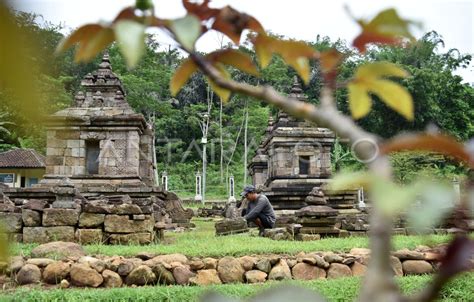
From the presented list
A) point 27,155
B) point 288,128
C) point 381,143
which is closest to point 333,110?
point 381,143

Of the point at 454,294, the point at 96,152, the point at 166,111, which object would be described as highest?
the point at 166,111

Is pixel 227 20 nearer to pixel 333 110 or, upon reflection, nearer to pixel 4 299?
pixel 333 110

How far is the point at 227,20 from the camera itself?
1.71ft

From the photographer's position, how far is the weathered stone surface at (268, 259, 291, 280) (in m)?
5.34

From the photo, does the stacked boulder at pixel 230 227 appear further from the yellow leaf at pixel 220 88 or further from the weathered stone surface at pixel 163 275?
the yellow leaf at pixel 220 88

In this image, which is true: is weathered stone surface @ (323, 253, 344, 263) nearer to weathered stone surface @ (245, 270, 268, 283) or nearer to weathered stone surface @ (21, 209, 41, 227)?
weathered stone surface @ (245, 270, 268, 283)

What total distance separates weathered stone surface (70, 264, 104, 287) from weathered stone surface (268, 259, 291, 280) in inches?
65.9

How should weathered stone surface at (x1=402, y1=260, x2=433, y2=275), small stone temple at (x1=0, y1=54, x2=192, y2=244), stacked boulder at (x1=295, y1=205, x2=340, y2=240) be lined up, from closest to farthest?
weathered stone surface at (x1=402, y1=260, x2=433, y2=275), stacked boulder at (x1=295, y1=205, x2=340, y2=240), small stone temple at (x1=0, y1=54, x2=192, y2=244)

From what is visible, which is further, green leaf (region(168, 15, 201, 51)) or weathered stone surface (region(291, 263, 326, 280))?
weathered stone surface (region(291, 263, 326, 280))

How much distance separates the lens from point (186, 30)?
43 centimetres

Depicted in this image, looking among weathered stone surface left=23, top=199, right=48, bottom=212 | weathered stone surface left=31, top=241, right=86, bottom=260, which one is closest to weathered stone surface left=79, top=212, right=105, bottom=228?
weathered stone surface left=23, top=199, right=48, bottom=212

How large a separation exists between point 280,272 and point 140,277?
55.2 inches

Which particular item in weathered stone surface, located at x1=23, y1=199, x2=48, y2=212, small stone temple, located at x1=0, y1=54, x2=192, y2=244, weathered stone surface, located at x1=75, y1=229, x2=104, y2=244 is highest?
small stone temple, located at x1=0, y1=54, x2=192, y2=244

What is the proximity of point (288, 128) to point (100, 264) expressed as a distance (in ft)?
33.6
